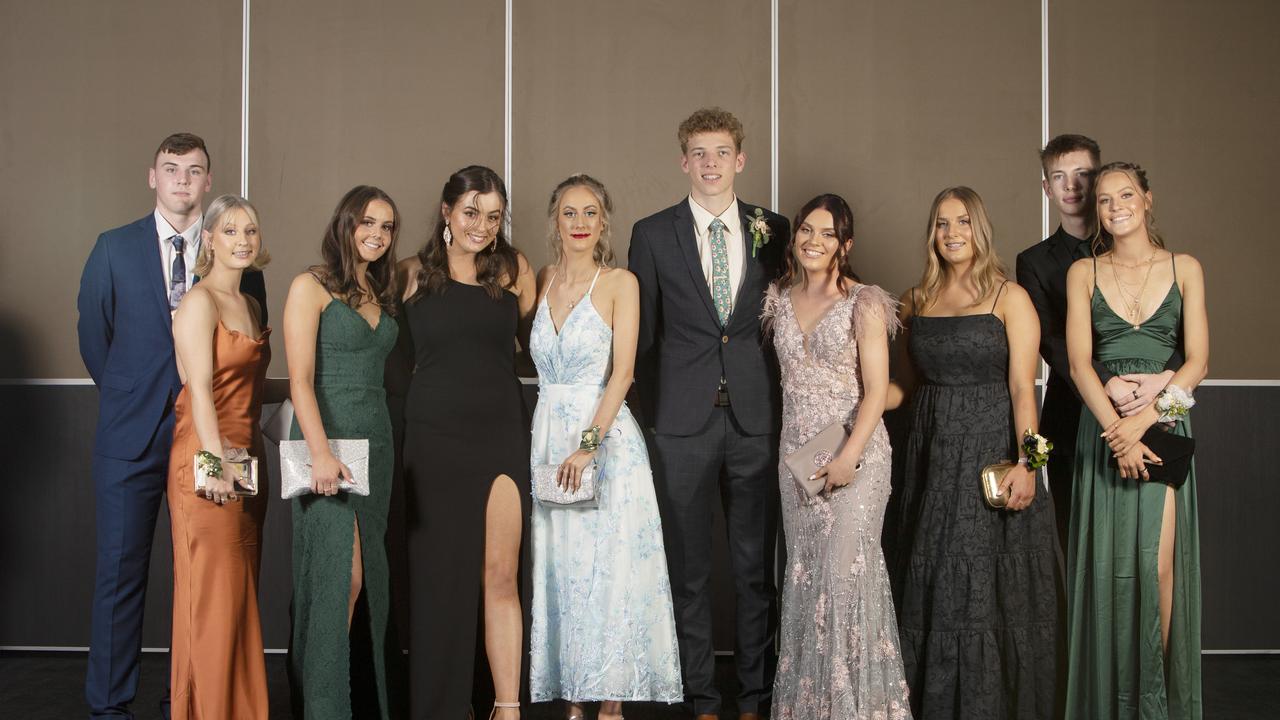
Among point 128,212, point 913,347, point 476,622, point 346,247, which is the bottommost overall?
point 476,622

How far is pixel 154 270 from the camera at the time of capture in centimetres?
380

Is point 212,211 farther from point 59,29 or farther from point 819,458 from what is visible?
point 59,29

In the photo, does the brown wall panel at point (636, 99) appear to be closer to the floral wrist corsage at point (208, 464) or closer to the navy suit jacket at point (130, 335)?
the navy suit jacket at point (130, 335)

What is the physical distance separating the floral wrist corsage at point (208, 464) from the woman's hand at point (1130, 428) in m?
2.81

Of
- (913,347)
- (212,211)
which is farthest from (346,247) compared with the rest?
(913,347)

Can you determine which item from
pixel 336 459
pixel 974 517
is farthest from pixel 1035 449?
pixel 336 459

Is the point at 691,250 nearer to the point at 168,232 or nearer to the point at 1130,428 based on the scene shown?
the point at 1130,428

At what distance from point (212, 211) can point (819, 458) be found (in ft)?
6.87

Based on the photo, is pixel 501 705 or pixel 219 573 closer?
pixel 219 573

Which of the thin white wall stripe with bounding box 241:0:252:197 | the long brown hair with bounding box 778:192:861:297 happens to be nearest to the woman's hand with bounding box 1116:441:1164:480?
the long brown hair with bounding box 778:192:861:297

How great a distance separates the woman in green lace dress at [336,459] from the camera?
3.32 m

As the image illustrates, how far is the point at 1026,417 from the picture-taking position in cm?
340

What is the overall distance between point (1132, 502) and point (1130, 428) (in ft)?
0.85

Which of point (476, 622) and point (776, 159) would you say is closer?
point (476, 622)
